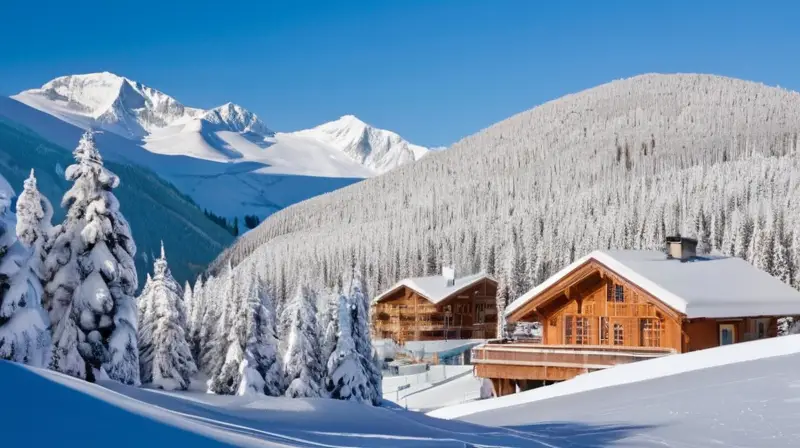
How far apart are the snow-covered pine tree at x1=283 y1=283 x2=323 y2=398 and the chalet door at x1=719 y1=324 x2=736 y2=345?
73.3 feet

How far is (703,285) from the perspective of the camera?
30391mm

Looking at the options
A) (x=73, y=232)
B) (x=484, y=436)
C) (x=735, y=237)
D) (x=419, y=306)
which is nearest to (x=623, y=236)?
(x=735, y=237)

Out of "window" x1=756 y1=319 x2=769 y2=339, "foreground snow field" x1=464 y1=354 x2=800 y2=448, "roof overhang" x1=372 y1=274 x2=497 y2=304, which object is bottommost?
"foreground snow field" x1=464 y1=354 x2=800 y2=448

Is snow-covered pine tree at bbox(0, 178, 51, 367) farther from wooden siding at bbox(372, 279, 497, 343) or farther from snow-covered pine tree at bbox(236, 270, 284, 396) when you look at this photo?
wooden siding at bbox(372, 279, 497, 343)

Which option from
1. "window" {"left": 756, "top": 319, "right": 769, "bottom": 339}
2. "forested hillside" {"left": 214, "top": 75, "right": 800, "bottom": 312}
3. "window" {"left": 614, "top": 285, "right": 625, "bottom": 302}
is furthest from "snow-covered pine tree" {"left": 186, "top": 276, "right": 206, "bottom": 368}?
"window" {"left": 756, "top": 319, "right": 769, "bottom": 339}

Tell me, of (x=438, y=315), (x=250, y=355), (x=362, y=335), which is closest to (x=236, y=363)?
(x=250, y=355)

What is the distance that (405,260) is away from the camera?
130125mm

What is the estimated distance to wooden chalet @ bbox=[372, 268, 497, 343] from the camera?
8369 centimetres

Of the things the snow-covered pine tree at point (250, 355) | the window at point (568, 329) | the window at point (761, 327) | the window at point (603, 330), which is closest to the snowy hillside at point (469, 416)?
the window at point (761, 327)

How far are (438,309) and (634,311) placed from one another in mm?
52201

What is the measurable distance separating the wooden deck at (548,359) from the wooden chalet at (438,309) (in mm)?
50073

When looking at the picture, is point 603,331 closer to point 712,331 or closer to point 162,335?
point 712,331

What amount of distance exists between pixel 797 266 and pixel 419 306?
38940mm

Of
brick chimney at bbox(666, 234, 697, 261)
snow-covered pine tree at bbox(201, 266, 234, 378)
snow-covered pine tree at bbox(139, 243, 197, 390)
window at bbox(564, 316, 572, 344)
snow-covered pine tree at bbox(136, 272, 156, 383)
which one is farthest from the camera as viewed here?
snow-covered pine tree at bbox(201, 266, 234, 378)
